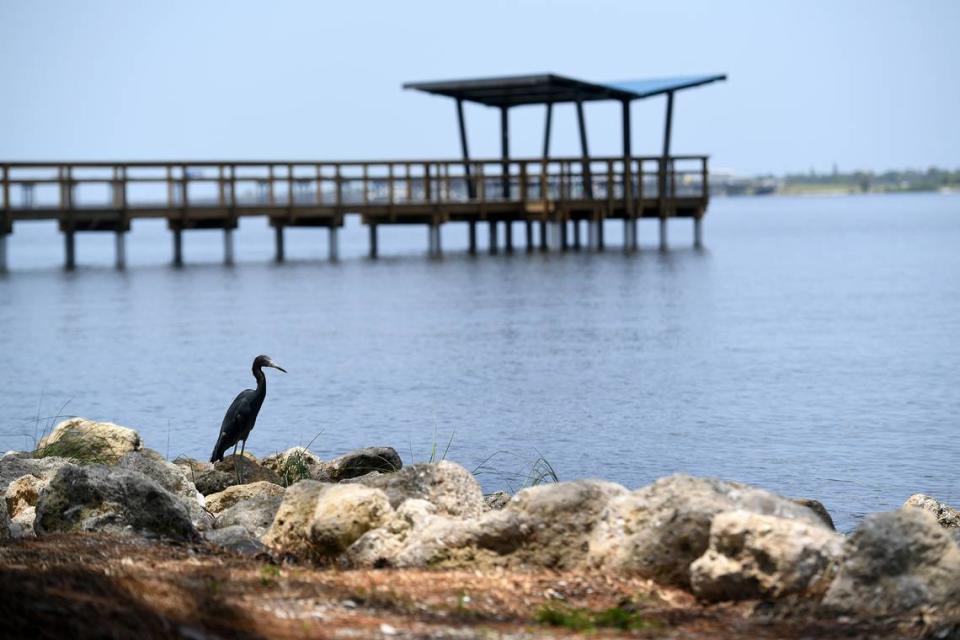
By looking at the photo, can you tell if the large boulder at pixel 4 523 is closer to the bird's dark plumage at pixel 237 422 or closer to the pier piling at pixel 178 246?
the bird's dark plumage at pixel 237 422

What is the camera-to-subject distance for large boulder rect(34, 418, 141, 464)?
12.3 m

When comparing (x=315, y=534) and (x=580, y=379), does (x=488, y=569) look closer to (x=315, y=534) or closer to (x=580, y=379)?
(x=315, y=534)

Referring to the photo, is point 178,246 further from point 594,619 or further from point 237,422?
point 594,619

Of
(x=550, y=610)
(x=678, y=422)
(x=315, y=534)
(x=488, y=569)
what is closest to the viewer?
(x=550, y=610)

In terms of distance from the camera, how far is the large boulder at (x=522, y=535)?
Result: 6.76 meters

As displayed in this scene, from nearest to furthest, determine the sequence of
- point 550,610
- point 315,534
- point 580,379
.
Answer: point 550,610 → point 315,534 → point 580,379

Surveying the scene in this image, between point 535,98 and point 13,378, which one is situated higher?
point 535,98

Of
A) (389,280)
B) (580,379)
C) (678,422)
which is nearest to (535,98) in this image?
(389,280)

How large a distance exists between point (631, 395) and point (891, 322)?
41.0 feet

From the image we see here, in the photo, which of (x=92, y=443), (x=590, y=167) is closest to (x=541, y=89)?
(x=590, y=167)

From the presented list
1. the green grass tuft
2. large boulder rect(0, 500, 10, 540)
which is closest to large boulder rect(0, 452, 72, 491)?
large boulder rect(0, 500, 10, 540)

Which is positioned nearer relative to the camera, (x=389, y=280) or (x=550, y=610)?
(x=550, y=610)

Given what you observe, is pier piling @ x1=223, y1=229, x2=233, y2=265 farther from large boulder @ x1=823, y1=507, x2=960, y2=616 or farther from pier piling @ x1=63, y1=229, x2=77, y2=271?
large boulder @ x1=823, y1=507, x2=960, y2=616

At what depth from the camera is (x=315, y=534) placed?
7395 millimetres
